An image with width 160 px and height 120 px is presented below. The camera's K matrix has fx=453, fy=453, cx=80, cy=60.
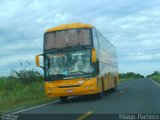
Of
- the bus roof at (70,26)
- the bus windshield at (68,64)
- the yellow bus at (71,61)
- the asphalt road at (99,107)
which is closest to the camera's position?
the asphalt road at (99,107)

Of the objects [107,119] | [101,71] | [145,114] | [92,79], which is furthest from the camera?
[101,71]

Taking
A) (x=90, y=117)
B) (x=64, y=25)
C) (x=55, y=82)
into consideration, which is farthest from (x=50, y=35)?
(x=90, y=117)

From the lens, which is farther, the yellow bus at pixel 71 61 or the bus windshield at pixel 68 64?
the bus windshield at pixel 68 64

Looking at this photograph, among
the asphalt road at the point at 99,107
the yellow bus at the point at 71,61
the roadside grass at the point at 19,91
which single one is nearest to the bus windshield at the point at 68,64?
the yellow bus at the point at 71,61

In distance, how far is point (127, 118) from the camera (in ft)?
49.9

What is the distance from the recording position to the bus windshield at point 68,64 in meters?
24.3

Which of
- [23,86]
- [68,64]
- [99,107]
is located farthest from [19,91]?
[99,107]

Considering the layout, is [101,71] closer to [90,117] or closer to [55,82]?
[55,82]

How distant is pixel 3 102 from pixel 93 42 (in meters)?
6.61

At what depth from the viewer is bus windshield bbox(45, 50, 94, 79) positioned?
24.3 meters

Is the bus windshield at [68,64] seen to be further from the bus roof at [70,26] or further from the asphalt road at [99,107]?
the asphalt road at [99,107]

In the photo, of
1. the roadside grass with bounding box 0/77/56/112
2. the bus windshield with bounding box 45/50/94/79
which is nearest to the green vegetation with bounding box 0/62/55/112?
the roadside grass with bounding box 0/77/56/112

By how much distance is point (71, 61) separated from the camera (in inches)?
962

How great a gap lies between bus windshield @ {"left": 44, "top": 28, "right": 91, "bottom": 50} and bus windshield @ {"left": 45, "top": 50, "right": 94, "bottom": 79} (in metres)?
0.49
